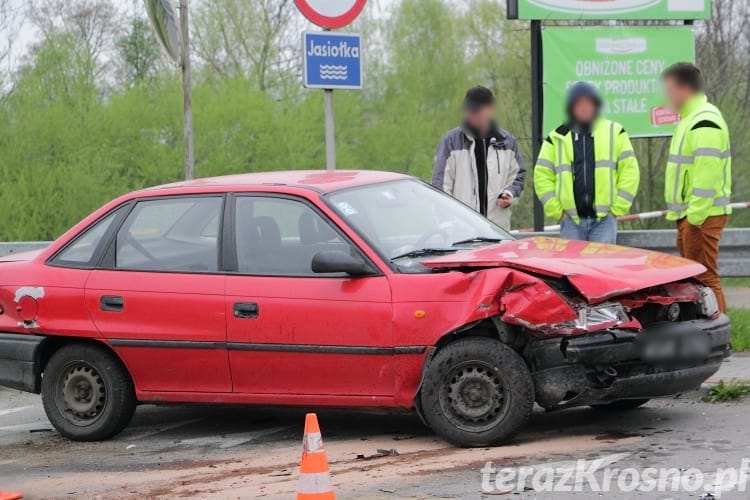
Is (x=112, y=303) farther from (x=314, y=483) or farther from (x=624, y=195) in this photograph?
(x=624, y=195)

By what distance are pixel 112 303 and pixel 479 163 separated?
354 centimetres

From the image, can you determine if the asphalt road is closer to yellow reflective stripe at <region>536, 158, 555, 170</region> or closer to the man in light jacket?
yellow reflective stripe at <region>536, 158, 555, 170</region>

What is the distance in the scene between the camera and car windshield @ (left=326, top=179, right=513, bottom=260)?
7.10m

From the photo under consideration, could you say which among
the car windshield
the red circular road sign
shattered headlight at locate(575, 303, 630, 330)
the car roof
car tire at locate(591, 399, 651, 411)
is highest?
the red circular road sign

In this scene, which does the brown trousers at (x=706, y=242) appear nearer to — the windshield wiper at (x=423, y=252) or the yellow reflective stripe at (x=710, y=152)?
the yellow reflective stripe at (x=710, y=152)

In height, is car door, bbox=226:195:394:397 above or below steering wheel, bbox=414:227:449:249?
below

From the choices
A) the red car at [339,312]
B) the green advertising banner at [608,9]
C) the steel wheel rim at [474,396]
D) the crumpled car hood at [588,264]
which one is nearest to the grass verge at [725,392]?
the red car at [339,312]

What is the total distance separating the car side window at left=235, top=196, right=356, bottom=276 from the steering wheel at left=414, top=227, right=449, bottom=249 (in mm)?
452

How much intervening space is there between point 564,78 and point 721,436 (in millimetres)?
8285

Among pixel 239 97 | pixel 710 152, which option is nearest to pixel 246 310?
pixel 710 152

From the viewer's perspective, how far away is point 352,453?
22.1ft

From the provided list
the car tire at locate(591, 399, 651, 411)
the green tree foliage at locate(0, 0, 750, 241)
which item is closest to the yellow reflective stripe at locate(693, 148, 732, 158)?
the car tire at locate(591, 399, 651, 411)

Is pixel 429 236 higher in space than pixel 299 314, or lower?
higher

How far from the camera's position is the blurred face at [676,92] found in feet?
29.8
